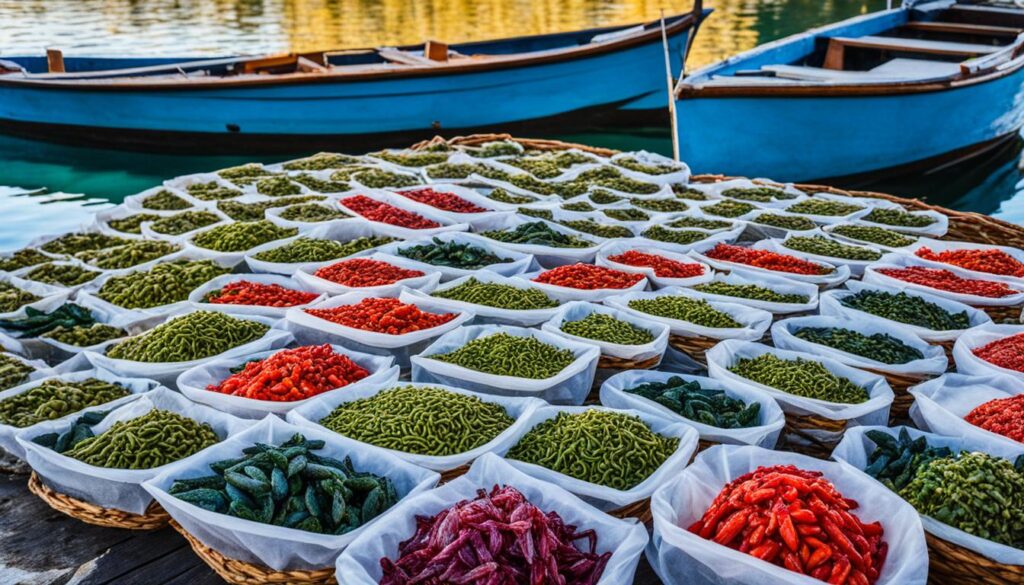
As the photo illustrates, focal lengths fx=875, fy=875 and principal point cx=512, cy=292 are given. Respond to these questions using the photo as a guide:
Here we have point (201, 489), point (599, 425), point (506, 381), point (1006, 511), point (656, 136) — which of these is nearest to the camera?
point (1006, 511)

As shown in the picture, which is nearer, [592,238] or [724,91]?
[592,238]

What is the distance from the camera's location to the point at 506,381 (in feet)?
9.52

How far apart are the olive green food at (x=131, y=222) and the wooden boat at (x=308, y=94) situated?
16.8 feet

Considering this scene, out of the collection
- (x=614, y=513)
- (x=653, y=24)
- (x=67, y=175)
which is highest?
(x=653, y=24)

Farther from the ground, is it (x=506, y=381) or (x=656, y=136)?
(x=506, y=381)

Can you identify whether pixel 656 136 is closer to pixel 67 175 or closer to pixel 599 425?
pixel 67 175

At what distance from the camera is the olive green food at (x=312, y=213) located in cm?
490

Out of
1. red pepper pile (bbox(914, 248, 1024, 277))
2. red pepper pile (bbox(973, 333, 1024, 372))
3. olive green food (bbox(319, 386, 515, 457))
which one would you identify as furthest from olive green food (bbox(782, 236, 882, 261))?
olive green food (bbox(319, 386, 515, 457))

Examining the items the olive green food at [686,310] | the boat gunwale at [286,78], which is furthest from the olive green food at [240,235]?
the boat gunwale at [286,78]

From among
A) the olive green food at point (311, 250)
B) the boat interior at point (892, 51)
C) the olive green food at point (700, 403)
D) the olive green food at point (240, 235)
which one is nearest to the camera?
the olive green food at point (700, 403)

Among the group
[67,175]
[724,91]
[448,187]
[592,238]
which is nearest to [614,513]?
[592,238]

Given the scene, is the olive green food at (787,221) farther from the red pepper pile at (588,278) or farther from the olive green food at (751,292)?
the red pepper pile at (588,278)

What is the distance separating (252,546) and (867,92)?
6881 millimetres

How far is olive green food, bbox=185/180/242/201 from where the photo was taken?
5465 mm
